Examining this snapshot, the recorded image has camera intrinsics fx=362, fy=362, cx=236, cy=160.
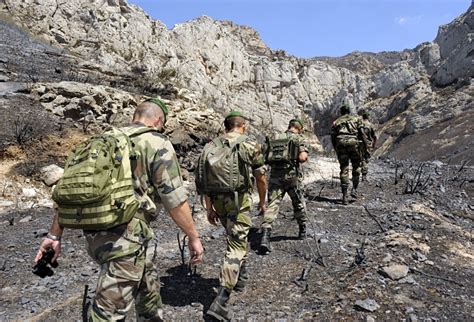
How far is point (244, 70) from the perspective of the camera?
119 feet

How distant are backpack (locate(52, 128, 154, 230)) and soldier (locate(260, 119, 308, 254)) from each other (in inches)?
124

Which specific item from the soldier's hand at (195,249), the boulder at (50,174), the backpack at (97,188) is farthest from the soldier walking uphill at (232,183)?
the boulder at (50,174)

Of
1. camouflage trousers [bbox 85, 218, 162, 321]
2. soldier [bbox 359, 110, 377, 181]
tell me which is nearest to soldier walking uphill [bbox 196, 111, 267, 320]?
camouflage trousers [bbox 85, 218, 162, 321]

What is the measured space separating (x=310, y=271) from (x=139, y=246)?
2673 millimetres

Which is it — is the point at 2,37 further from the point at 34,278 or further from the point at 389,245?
the point at 389,245

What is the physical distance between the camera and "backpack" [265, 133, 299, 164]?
5.32m

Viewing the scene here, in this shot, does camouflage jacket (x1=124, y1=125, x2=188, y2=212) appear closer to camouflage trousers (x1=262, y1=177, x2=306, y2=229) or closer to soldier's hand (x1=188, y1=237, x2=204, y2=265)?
soldier's hand (x1=188, y1=237, x2=204, y2=265)

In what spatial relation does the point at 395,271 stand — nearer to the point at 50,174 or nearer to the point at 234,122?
the point at 234,122

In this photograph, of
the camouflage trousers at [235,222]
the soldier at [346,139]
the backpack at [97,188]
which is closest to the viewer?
the backpack at [97,188]

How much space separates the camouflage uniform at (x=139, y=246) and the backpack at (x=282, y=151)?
2985 millimetres

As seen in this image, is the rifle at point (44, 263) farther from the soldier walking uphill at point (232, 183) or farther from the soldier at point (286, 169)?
the soldier at point (286, 169)

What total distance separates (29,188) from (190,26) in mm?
28130

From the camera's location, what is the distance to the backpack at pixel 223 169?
3.65 meters

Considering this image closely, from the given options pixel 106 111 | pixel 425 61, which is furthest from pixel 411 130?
pixel 106 111
